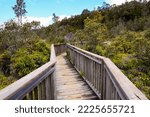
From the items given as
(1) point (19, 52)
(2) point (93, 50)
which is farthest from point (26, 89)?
(1) point (19, 52)

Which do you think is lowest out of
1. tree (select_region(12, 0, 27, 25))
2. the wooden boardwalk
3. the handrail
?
the wooden boardwalk

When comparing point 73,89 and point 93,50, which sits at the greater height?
point 93,50

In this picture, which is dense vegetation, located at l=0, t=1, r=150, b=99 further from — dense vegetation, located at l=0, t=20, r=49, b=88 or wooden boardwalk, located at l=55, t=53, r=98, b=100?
wooden boardwalk, located at l=55, t=53, r=98, b=100

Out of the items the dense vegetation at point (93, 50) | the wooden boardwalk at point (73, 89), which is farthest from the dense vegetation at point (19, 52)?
the wooden boardwalk at point (73, 89)

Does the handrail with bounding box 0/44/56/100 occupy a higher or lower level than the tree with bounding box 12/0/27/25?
lower

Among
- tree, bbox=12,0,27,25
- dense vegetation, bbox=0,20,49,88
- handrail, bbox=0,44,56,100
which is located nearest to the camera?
handrail, bbox=0,44,56,100

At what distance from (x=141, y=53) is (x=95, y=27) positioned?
11.3 feet

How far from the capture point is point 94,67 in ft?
18.6

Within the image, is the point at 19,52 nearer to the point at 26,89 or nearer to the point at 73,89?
the point at 73,89

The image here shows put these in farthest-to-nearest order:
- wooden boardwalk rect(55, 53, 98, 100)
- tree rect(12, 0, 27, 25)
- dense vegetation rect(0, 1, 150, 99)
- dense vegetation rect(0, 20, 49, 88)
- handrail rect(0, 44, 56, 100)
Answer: tree rect(12, 0, 27, 25), dense vegetation rect(0, 20, 49, 88), dense vegetation rect(0, 1, 150, 99), wooden boardwalk rect(55, 53, 98, 100), handrail rect(0, 44, 56, 100)

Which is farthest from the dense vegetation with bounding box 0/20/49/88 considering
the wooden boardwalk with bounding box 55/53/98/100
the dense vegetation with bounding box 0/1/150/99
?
the wooden boardwalk with bounding box 55/53/98/100

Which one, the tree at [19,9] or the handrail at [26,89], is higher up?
the tree at [19,9]

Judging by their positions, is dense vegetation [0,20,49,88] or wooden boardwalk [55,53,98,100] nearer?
wooden boardwalk [55,53,98,100]

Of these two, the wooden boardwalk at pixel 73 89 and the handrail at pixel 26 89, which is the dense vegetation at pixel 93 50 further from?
the handrail at pixel 26 89
